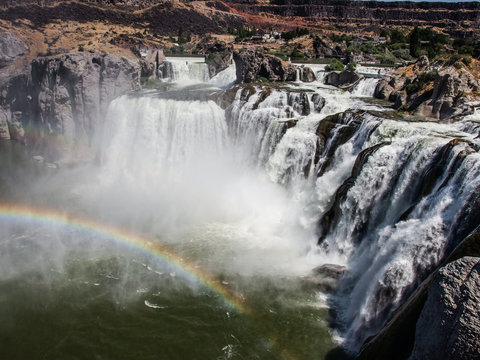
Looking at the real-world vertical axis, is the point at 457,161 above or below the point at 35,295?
above

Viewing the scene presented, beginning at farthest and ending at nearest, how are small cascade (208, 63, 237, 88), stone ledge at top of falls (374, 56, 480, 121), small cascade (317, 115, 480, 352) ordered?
small cascade (208, 63, 237, 88) → stone ledge at top of falls (374, 56, 480, 121) → small cascade (317, 115, 480, 352)

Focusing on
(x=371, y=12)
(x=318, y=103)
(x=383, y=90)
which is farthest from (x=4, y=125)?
(x=371, y=12)

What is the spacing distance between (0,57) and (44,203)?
31110 mm

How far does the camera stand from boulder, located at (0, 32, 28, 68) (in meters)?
46.7

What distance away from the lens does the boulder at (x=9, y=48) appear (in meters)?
46.7

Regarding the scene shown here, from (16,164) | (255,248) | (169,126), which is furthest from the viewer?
(16,164)

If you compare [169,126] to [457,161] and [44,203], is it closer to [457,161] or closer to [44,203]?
[44,203]

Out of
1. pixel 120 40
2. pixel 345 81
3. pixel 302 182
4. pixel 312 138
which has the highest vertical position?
pixel 120 40

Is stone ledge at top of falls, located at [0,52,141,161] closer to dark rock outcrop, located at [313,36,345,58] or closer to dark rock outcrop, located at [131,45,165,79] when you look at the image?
dark rock outcrop, located at [131,45,165,79]

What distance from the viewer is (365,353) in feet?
36.2

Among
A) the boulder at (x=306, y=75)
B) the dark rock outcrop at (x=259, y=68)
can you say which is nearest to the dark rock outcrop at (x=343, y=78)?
the boulder at (x=306, y=75)

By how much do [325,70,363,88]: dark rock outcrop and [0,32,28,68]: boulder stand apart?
38170 mm

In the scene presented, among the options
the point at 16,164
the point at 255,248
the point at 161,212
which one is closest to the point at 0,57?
the point at 16,164

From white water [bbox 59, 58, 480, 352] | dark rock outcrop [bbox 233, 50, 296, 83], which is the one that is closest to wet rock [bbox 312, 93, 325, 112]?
white water [bbox 59, 58, 480, 352]
